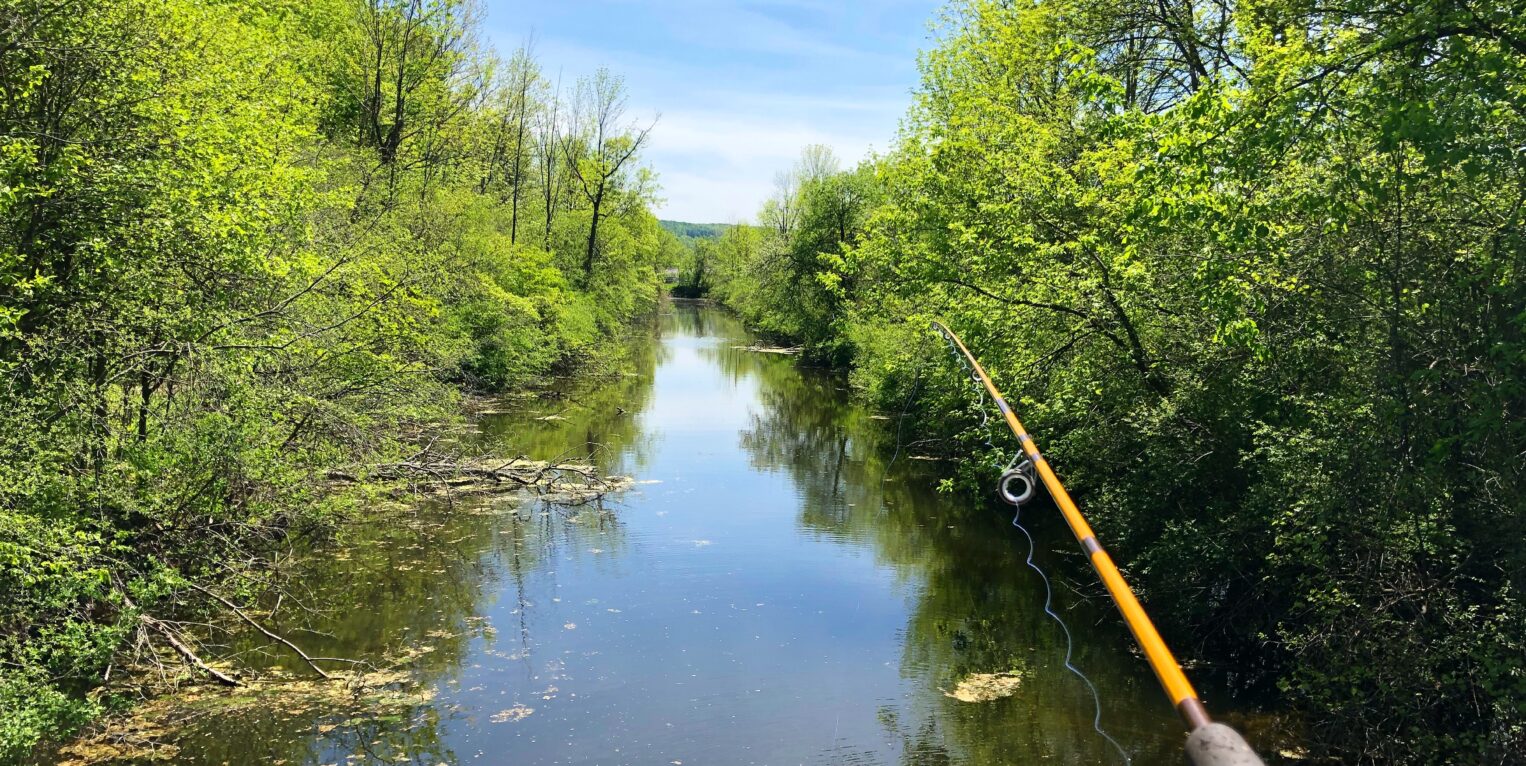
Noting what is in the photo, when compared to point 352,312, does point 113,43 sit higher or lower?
higher

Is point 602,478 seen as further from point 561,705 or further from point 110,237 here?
point 110,237

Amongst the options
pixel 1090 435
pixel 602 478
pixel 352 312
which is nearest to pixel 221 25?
pixel 352 312

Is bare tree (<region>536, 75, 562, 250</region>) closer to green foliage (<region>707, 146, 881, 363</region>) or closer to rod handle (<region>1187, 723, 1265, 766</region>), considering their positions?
green foliage (<region>707, 146, 881, 363</region>)

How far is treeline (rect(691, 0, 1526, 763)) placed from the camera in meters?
6.52

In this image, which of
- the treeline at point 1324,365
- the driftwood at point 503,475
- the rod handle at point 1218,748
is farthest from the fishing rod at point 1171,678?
the driftwood at point 503,475

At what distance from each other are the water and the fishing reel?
4667 millimetres

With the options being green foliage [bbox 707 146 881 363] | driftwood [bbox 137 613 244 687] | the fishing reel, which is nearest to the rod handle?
the fishing reel

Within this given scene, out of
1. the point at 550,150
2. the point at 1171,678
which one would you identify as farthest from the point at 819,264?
the point at 1171,678

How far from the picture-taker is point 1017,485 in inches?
175

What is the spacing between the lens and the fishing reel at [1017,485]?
401 cm

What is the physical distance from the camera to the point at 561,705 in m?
8.95

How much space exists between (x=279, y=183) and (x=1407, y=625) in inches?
496

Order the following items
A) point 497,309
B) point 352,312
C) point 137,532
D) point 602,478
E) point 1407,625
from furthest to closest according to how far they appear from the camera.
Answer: point 497,309 < point 602,478 < point 352,312 < point 137,532 < point 1407,625

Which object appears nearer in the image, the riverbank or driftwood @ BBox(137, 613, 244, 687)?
the riverbank
